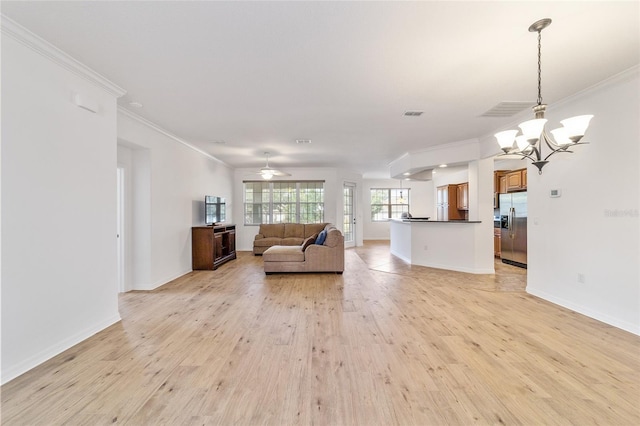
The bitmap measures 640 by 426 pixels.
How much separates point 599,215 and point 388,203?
838 centimetres

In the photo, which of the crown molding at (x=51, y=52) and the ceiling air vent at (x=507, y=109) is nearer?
the crown molding at (x=51, y=52)

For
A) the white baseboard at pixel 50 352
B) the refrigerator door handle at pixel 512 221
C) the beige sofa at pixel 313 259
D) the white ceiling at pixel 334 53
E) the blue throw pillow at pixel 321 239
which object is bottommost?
the white baseboard at pixel 50 352

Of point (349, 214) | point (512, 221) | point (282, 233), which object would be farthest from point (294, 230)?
point (512, 221)

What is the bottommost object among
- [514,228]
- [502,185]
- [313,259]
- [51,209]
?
[313,259]

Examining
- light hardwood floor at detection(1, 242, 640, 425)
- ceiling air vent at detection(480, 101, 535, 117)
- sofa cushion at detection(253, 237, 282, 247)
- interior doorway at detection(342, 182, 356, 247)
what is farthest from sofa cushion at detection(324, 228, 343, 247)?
interior doorway at detection(342, 182, 356, 247)

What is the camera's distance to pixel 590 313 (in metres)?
3.20

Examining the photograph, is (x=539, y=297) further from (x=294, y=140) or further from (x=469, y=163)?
(x=294, y=140)

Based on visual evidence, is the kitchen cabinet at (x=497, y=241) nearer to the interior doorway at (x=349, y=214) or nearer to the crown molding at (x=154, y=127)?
the interior doorway at (x=349, y=214)

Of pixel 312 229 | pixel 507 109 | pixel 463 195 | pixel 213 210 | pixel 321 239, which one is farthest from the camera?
pixel 463 195

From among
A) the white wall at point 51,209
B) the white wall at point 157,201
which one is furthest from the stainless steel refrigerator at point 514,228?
the white wall at point 51,209

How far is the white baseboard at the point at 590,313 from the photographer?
2793 millimetres

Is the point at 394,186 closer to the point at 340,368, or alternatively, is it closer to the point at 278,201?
the point at 278,201

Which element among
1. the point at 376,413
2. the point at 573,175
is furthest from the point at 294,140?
the point at 376,413

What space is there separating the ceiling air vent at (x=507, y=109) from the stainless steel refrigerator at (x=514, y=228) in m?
2.57
